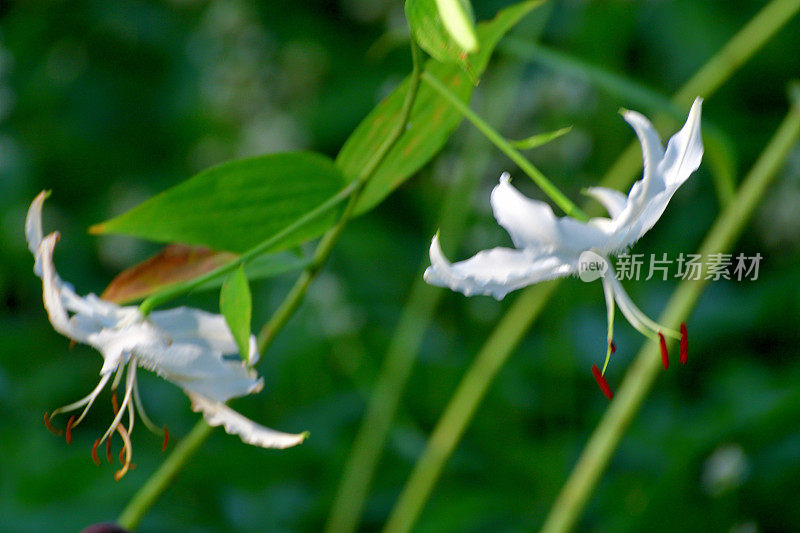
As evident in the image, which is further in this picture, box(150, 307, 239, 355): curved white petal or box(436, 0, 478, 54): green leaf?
box(150, 307, 239, 355): curved white petal

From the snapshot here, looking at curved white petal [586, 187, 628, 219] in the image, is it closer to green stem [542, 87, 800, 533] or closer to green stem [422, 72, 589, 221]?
green stem [422, 72, 589, 221]

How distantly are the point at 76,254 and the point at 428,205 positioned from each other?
63 centimetres

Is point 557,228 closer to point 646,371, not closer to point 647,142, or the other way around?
point 647,142

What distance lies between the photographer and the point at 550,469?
100cm

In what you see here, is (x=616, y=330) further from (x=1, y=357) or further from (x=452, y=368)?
(x=1, y=357)

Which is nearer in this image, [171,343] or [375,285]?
[171,343]

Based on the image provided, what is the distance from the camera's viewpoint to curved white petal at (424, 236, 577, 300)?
32 cm

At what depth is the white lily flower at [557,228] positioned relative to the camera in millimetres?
317

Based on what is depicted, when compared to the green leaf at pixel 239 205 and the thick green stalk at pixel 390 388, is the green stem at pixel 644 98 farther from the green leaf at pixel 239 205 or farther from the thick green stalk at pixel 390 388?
the thick green stalk at pixel 390 388

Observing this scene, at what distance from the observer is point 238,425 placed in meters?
0.39

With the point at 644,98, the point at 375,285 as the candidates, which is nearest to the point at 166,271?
the point at 644,98

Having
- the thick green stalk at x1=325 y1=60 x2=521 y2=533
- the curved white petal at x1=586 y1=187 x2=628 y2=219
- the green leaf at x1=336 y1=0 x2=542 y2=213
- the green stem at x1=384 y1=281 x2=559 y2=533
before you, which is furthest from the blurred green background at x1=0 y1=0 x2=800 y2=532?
the curved white petal at x1=586 y1=187 x2=628 y2=219

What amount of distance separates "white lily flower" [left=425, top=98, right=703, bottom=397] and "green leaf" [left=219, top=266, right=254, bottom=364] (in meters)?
0.09

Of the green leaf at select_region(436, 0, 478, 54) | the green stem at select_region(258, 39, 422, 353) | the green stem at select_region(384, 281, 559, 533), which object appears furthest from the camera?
the green stem at select_region(384, 281, 559, 533)
